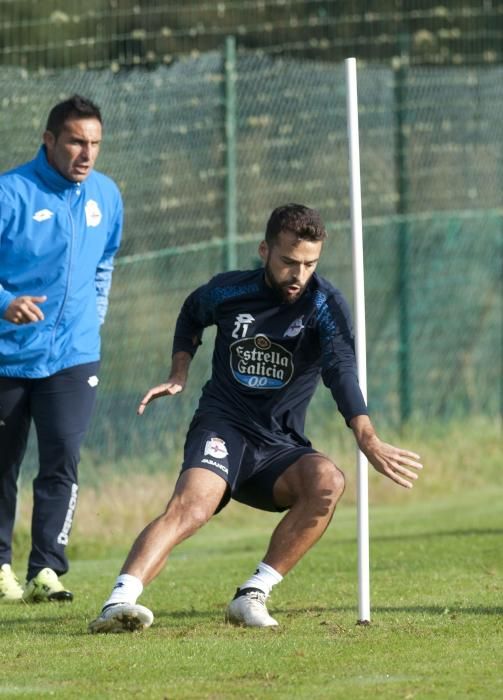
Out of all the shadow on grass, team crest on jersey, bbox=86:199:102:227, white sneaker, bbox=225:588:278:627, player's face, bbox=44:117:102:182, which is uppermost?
player's face, bbox=44:117:102:182

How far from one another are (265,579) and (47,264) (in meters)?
2.08

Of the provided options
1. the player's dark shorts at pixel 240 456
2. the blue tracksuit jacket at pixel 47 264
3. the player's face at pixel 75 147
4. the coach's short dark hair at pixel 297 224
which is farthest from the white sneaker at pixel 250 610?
the player's face at pixel 75 147

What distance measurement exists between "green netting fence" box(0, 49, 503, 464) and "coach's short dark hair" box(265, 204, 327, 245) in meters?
4.68

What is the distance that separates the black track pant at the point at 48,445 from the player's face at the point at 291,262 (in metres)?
1.58

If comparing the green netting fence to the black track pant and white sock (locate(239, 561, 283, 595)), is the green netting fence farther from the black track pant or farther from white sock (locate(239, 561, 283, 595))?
white sock (locate(239, 561, 283, 595))

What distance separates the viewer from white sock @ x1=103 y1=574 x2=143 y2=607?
6.56m

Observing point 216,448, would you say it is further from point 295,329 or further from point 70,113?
point 70,113

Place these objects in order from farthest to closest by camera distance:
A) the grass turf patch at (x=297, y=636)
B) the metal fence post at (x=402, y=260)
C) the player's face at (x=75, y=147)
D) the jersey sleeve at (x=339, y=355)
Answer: the metal fence post at (x=402, y=260) → the player's face at (x=75, y=147) → the jersey sleeve at (x=339, y=355) → the grass turf patch at (x=297, y=636)

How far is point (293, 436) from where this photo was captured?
7301 millimetres

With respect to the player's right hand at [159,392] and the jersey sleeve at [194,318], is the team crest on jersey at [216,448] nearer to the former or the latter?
the player's right hand at [159,392]

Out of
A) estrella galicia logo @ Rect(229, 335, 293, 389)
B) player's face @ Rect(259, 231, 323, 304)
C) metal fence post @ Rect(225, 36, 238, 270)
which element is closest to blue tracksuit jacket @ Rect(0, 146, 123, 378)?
estrella galicia logo @ Rect(229, 335, 293, 389)

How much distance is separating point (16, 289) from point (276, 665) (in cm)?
287

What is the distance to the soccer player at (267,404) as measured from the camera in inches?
269

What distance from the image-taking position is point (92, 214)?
832cm
